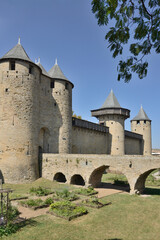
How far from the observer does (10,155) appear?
57.5 feet

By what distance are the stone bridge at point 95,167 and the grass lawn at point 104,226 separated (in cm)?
287

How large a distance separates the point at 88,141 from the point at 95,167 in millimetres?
11379

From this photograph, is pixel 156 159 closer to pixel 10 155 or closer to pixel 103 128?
pixel 10 155

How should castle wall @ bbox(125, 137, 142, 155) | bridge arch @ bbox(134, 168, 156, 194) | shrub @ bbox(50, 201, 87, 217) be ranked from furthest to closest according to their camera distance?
1. castle wall @ bbox(125, 137, 142, 155)
2. bridge arch @ bbox(134, 168, 156, 194)
3. shrub @ bbox(50, 201, 87, 217)

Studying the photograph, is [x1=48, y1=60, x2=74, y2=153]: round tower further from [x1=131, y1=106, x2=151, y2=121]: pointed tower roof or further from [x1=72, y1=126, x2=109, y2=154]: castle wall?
[x1=131, y1=106, x2=151, y2=121]: pointed tower roof

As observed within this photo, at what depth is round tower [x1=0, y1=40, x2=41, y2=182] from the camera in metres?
17.5

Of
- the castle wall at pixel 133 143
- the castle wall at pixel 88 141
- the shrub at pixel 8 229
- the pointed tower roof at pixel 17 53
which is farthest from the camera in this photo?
the castle wall at pixel 133 143

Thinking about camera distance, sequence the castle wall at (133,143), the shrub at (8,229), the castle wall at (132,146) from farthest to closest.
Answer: the castle wall at (132,146)
the castle wall at (133,143)
the shrub at (8,229)

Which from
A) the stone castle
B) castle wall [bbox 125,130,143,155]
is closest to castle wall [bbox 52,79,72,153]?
the stone castle

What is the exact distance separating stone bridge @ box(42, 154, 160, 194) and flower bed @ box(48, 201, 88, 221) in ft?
19.0

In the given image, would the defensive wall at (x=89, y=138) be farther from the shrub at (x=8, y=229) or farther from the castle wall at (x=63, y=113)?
the shrub at (x=8, y=229)

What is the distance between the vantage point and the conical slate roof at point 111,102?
105 ft

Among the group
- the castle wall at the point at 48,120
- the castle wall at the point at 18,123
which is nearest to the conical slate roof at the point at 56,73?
the castle wall at the point at 48,120

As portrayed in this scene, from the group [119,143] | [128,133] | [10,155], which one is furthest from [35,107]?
[128,133]
